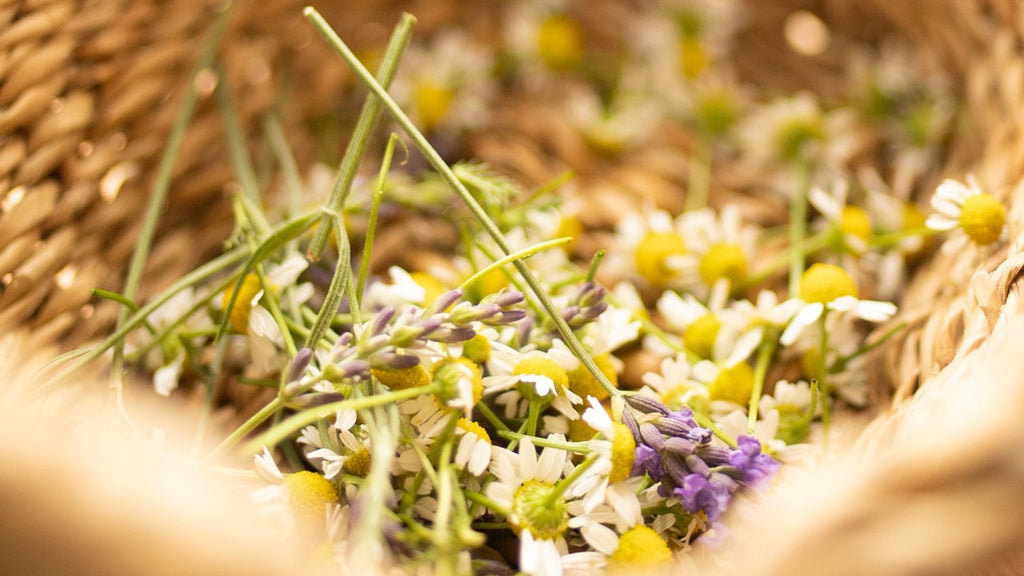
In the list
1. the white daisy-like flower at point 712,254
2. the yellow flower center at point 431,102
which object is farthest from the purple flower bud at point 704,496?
the yellow flower center at point 431,102

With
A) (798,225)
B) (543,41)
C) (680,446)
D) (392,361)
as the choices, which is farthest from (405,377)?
(543,41)

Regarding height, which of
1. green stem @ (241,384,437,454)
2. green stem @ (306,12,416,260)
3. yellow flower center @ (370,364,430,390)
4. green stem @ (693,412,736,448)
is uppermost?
green stem @ (306,12,416,260)

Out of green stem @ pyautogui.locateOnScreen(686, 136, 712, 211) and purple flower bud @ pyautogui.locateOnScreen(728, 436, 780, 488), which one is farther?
green stem @ pyautogui.locateOnScreen(686, 136, 712, 211)

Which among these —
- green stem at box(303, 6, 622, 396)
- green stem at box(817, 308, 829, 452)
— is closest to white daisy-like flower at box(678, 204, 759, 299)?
green stem at box(817, 308, 829, 452)

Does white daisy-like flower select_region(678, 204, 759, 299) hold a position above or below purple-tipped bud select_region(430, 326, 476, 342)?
below

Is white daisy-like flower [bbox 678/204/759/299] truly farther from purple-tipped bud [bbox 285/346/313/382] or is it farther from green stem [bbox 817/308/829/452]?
purple-tipped bud [bbox 285/346/313/382]

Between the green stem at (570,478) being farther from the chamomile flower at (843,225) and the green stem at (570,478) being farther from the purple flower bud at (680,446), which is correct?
the chamomile flower at (843,225)

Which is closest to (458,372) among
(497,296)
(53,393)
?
(497,296)

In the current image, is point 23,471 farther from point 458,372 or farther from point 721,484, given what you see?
point 721,484
